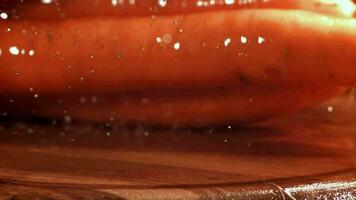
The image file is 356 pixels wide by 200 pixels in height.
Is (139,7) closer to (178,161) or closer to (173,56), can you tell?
(173,56)

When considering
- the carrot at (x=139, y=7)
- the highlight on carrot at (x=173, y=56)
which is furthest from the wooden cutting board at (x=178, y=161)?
the carrot at (x=139, y=7)

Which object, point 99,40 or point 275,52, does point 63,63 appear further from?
point 275,52

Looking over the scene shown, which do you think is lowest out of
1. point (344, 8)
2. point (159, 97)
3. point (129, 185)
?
point (129, 185)

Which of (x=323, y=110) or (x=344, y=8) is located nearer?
(x=344, y=8)

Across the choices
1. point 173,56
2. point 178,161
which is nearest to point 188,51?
point 173,56

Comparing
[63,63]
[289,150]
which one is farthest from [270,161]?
[63,63]

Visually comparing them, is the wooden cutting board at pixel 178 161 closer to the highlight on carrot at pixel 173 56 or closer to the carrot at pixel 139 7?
the highlight on carrot at pixel 173 56
